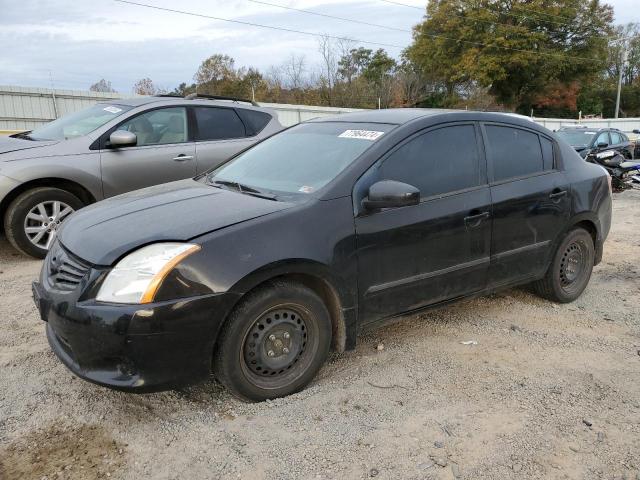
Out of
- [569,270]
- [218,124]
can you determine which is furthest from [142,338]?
[218,124]

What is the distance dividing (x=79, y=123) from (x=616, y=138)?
47.9 ft

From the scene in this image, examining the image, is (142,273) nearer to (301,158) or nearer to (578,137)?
(301,158)

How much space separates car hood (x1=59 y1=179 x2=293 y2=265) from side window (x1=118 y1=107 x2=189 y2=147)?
2.90m

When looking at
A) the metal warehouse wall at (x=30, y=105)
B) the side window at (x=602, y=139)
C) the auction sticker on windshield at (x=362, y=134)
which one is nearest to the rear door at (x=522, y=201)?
the auction sticker on windshield at (x=362, y=134)

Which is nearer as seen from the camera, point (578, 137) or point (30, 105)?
point (30, 105)

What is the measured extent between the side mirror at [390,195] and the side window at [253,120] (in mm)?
4122

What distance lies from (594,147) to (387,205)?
12.4 metres

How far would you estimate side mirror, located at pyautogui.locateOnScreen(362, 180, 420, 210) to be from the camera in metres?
3.14

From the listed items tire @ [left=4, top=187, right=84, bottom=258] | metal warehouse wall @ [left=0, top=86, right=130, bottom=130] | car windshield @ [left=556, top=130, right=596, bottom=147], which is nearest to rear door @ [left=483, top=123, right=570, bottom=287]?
tire @ [left=4, top=187, right=84, bottom=258]

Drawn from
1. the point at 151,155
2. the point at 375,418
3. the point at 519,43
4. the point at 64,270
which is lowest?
the point at 375,418

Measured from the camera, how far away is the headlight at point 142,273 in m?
2.60

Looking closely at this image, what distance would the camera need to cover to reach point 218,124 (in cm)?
679

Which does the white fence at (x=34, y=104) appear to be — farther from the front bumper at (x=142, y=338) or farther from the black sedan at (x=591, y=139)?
the front bumper at (x=142, y=338)

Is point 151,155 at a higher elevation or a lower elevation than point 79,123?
lower
